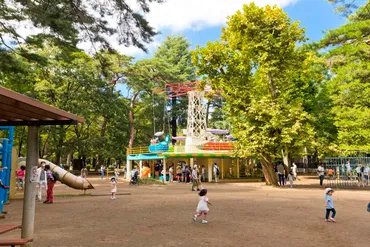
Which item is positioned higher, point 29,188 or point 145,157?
point 145,157

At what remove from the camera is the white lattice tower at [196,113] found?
106 ft

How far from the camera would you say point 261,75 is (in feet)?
75.4

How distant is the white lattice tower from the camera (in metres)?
32.4

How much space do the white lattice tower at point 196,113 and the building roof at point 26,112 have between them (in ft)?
87.1

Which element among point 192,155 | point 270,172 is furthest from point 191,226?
point 192,155

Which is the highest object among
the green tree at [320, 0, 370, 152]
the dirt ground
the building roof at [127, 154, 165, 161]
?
the green tree at [320, 0, 370, 152]

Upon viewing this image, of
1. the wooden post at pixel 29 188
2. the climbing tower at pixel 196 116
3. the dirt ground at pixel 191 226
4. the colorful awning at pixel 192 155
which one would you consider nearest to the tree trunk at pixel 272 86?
the colorful awning at pixel 192 155

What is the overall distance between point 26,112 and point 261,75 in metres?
20.0

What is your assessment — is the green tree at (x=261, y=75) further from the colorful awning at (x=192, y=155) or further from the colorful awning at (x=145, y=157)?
the colorful awning at (x=145, y=157)

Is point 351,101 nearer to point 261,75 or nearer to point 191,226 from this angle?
point 261,75

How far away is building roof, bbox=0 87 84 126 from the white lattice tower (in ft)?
87.1

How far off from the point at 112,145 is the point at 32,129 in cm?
3963

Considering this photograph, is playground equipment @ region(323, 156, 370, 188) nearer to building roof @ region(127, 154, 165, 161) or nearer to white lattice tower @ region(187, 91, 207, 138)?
white lattice tower @ region(187, 91, 207, 138)

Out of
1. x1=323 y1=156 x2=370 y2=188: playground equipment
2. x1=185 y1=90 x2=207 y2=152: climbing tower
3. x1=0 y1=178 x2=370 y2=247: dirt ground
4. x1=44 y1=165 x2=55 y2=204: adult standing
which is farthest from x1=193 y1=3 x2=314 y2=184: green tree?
x1=44 y1=165 x2=55 y2=204: adult standing
